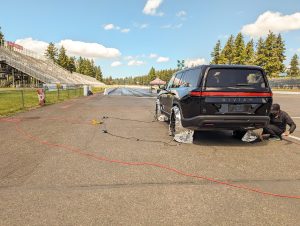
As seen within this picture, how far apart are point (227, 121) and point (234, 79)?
0.99 meters

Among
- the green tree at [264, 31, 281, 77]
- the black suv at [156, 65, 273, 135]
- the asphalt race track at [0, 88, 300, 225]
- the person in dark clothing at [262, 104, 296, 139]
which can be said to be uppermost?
the green tree at [264, 31, 281, 77]

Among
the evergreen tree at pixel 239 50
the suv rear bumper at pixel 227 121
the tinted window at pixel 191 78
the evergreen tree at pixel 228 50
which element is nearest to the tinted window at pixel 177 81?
the tinted window at pixel 191 78

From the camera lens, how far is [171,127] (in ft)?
23.8

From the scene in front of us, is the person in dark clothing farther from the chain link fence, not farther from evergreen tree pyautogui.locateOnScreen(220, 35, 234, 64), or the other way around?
evergreen tree pyautogui.locateOnScreen(220, 35, 234, 64)

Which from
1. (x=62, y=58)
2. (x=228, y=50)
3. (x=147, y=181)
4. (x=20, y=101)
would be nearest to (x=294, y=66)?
(x=228, y=50)

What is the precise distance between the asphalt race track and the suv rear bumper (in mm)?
555

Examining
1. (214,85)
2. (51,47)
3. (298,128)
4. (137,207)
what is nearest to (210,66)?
(214,85)

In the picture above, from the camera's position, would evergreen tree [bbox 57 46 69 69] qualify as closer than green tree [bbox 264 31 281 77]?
No

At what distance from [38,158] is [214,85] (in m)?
4.02

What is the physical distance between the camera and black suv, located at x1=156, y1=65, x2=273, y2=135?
5.57 metres

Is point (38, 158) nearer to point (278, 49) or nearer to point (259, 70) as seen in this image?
point (259, 70)

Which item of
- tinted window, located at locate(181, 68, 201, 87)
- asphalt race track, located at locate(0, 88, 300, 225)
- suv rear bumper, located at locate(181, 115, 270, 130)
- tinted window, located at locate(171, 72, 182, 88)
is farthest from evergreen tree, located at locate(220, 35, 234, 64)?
suv rear bumper, located at locate(181, 115, 270, 130)

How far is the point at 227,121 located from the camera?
5590 millimetres

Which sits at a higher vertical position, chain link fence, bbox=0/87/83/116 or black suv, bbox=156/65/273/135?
black suv, bbox=156/65/273/135
